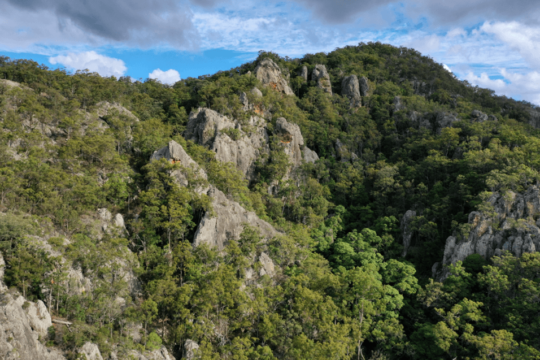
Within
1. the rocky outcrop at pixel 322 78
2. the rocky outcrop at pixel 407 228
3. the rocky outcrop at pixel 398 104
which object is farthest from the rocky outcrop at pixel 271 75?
the rocky outcrop at pixel 407 228

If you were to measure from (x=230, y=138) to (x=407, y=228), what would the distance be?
29519mm

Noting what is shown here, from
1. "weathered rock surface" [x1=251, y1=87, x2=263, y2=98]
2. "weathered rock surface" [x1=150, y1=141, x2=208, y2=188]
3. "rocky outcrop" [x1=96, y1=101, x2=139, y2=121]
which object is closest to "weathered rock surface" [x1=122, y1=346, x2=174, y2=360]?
"weathered rock surface" [x1=150, y1=141, x2=208, y2=188]

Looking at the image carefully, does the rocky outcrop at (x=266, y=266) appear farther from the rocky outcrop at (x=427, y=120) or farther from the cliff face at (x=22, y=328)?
the rocky outcrop at (x=427, y=120)

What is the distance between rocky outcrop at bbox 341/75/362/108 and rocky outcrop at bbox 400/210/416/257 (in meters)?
35.4

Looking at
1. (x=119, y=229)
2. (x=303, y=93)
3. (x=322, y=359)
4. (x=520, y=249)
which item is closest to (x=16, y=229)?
(x=119, y=229)

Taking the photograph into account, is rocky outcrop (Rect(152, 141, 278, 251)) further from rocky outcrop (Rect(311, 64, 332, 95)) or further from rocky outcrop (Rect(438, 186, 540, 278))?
rocky outcrop (Rect(311, 64, 332, 95))

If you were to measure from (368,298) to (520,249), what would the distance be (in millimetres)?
16482

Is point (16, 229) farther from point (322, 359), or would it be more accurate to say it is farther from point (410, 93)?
point (410, 93)

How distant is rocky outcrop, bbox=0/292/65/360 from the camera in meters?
19.3

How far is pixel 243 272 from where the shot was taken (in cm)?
3572

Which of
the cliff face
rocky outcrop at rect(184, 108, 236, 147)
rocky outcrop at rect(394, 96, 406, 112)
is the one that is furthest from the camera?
rocky outcrop at rect(394, 96, 406, 112)

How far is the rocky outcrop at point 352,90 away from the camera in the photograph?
76000 mm

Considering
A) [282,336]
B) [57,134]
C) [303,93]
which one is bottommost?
[282,336]

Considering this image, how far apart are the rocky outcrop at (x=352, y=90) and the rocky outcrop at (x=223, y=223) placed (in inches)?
1717
